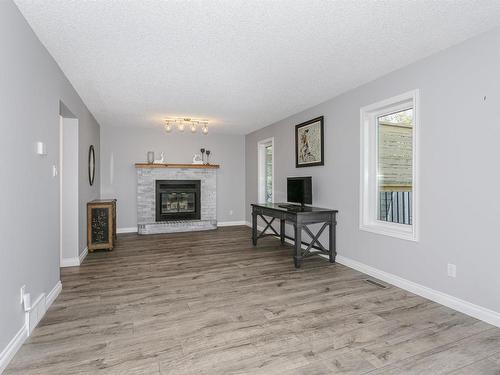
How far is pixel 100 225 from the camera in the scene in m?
4.92

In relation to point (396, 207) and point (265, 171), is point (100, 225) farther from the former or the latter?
point (396, 207)

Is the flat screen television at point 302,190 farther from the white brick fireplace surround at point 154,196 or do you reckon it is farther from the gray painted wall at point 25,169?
the gray painted wall at point 25,169

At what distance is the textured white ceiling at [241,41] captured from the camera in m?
2.12

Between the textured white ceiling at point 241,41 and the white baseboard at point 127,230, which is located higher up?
the textured white ceiling at point 241,41

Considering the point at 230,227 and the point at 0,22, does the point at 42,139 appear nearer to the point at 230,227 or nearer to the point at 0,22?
the point at 0,22

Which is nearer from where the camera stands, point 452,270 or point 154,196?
point 452,270

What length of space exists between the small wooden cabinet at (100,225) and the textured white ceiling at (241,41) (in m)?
1.79

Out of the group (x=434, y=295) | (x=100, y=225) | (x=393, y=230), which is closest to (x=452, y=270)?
(x=434, y=295)

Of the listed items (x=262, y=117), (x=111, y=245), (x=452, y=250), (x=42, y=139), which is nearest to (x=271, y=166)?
(x=262, y=117)

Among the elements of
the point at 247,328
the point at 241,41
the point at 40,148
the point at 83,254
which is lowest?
the point at 247,328

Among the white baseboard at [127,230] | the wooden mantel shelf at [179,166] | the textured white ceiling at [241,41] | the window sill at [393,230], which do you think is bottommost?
the white baseboard at [127,230]

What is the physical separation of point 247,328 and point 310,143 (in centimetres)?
330

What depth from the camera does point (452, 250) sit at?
276cm

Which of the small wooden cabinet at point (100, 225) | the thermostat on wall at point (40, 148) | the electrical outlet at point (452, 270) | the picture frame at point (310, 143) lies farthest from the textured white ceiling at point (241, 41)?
the electrical outlet at point (452, 270)
